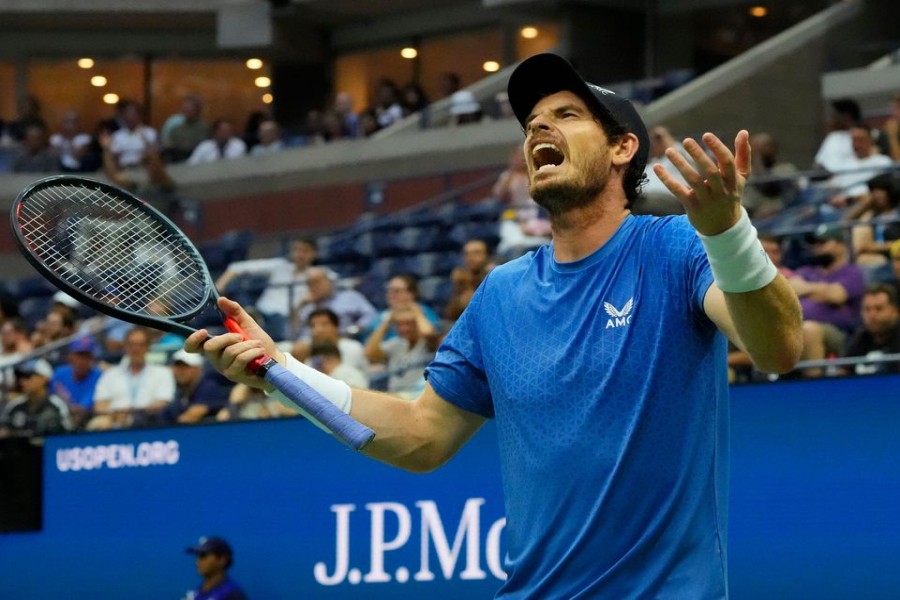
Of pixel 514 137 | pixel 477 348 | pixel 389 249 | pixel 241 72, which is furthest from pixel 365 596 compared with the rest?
Result: pixel 241 72

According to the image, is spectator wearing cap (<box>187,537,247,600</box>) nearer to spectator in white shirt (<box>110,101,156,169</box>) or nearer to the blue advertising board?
the blue advertising board

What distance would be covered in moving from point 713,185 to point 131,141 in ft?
64.1

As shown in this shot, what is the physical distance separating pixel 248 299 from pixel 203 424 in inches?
125

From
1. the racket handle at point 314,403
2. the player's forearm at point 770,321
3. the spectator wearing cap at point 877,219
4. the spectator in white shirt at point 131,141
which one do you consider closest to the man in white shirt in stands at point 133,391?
the spectator wearing cap at point 877,219

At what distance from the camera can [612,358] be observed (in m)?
3.47

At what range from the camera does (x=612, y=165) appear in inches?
147

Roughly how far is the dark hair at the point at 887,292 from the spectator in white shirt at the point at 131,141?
14.8 metres

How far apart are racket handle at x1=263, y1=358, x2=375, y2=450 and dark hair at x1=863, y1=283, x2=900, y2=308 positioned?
467 centimetres

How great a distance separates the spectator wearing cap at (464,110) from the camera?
19.0 metres

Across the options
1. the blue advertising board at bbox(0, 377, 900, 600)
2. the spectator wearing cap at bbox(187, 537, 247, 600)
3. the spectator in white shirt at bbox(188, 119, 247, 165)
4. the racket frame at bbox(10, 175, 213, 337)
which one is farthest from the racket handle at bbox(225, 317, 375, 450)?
the spectator in white shirt at bbox(188, 119, 247, 165)

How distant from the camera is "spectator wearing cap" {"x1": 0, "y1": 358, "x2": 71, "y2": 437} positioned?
10539 millimetres

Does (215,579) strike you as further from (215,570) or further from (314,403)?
(314,403)

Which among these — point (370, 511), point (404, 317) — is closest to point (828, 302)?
point (370, 511)

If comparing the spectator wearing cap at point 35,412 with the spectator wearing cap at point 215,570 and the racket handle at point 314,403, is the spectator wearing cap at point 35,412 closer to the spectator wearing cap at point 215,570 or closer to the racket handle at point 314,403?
the spectator wearing cap at point 215,570
